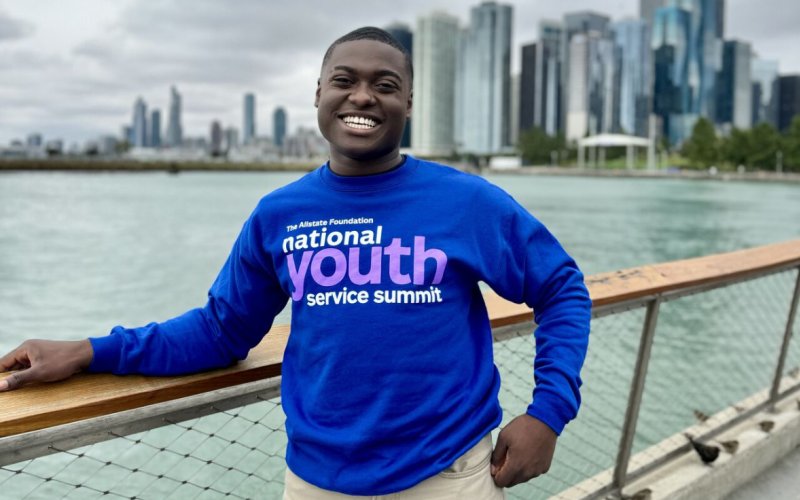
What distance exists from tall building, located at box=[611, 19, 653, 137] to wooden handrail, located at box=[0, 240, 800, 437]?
162 m

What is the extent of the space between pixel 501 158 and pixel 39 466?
458 feet

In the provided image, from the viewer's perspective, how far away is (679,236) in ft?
103

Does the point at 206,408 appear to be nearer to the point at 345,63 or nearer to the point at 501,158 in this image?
the point at 345,63

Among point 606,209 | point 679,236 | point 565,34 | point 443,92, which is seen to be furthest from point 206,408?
point 565,34

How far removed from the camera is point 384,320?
129cm

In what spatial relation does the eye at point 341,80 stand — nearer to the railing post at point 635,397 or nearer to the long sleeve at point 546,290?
the long sleeve at point 546,290

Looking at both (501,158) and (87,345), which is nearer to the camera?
(87,345)

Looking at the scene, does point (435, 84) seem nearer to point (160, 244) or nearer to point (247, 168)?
point (247, 168)

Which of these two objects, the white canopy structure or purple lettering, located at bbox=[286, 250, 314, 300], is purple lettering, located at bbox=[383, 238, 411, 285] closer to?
purple lettering, located at bbox=[286, 250, 314, 300]

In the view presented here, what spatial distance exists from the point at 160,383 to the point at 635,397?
167 cm

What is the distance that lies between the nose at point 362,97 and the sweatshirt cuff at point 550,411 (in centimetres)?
59

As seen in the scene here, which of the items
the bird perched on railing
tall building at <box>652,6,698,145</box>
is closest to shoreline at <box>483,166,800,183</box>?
tall building at <box>652,6,698,145</box>

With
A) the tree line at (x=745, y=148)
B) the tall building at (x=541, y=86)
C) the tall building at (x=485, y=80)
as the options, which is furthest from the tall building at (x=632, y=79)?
the tree line at (x=745, y=148)

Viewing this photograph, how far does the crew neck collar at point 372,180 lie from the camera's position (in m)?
1.39
